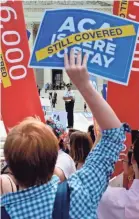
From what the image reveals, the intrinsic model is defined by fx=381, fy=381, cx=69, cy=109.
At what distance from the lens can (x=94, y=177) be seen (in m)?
1.27

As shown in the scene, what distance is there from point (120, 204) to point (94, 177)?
503 millimetres

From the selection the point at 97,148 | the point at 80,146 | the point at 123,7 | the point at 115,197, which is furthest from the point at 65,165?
the point at 123,7

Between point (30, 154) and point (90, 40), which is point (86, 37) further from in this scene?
point (30, 154)

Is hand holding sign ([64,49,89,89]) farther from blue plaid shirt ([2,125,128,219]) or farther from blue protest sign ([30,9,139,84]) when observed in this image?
blue protest sign ([30,9,139,84])

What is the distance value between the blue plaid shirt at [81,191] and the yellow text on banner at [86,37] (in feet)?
2.55

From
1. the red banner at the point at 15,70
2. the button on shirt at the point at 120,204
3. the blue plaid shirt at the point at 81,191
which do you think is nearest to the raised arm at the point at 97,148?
the blue plaid shirt at the point at 81,191

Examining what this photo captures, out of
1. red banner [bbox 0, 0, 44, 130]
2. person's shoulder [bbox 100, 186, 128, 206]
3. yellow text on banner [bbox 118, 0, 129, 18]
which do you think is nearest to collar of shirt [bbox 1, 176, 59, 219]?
person's shoulder [bbox 100, 186, 128, 206]

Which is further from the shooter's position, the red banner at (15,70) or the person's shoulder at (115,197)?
the red banner at (15,70)

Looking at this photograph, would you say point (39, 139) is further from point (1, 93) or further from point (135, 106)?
point (135, 106)

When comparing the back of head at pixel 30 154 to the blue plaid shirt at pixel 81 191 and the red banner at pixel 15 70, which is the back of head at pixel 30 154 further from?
the red banner at pixel 15 70

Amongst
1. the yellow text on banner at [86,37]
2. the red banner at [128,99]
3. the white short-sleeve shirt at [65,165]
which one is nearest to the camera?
the yellow text on banner at [86,37]

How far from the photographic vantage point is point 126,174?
2.12 metres

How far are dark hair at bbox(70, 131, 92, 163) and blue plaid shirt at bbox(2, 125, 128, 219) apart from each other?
1.51 metres

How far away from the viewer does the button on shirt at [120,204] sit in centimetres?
168
